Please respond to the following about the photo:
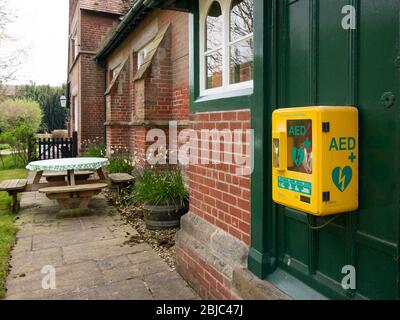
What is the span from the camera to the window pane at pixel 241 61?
2.96m

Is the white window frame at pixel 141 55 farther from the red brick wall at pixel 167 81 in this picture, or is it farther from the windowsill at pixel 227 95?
the windowsill at pixel 227 95

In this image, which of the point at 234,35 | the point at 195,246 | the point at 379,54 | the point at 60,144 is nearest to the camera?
the point at 379,54

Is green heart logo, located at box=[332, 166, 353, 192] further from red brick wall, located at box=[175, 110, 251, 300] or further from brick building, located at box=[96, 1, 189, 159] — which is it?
brick building, located at box=[96, 1, 189, 159]

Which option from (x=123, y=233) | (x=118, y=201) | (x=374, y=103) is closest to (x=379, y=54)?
(x=374, y=103)

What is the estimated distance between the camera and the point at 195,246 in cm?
358

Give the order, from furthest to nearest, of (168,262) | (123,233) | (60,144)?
(60,144) < (123,233) < (168,262)

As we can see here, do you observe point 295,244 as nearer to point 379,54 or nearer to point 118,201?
point 379,54

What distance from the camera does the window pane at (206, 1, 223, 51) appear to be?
3418mm

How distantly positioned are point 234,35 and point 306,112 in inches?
62.8

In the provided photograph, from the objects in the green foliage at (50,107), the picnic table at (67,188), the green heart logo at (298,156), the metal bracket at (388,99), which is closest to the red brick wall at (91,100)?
the picnic table at (67,188)

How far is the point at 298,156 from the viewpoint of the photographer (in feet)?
6.58

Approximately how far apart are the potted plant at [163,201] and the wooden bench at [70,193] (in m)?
1.34

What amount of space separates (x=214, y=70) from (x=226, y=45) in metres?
0.34

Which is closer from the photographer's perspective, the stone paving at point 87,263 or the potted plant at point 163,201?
the stone paving at point 87,263
